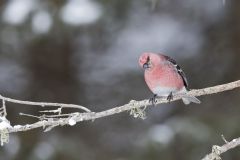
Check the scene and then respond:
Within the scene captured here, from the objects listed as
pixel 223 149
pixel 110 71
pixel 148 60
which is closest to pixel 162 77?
pixel 148 60

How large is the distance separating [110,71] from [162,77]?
151 inches

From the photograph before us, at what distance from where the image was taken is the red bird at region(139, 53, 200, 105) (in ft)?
13.9

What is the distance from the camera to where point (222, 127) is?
6.57 meters

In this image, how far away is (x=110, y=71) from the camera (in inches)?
321

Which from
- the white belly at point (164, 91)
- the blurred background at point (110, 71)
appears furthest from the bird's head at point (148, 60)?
the blurred background at point (110, 71)

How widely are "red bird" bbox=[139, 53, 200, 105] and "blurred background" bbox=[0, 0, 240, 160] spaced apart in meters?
2.25

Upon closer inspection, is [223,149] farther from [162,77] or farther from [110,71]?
[110,71]

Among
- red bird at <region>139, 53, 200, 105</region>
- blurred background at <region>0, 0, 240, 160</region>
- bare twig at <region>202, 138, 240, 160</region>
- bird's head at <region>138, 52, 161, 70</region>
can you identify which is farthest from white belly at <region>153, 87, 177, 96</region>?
blurred background at <region>0, 0, 240, 160</region>

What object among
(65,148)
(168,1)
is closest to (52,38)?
(65,148)

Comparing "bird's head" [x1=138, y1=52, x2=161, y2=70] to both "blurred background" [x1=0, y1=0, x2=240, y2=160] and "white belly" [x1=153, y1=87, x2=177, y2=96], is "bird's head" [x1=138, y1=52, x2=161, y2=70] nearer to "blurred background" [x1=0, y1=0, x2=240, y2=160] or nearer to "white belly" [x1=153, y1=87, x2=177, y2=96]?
"white belly" [x1=153, y1=87, x2=177, y2=96]

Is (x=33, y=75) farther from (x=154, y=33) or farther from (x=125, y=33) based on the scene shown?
(x=154, y=33)

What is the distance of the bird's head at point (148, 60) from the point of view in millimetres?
4293

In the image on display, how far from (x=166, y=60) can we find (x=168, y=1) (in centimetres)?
422

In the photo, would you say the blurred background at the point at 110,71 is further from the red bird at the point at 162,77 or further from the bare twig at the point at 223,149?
the bare twig at the point at 223,149
